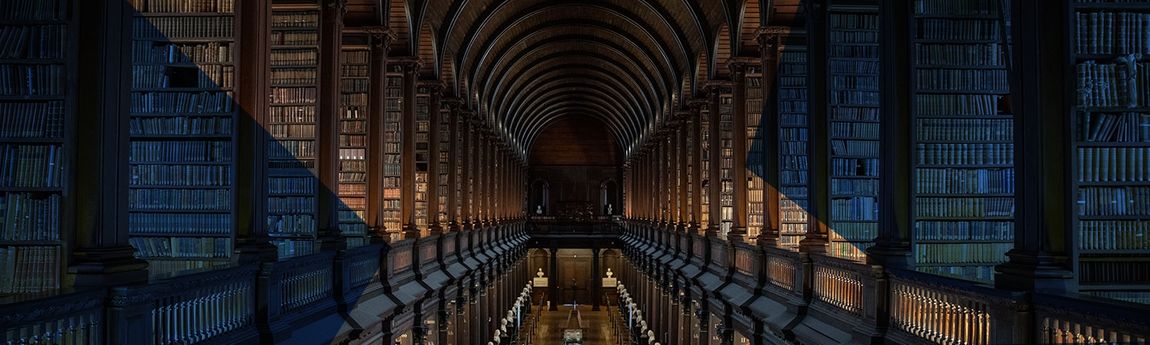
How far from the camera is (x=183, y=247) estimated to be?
6941 millimetres

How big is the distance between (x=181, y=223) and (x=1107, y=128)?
254 inches

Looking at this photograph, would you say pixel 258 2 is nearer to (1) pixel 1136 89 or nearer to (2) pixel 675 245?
(1) pixel 1136 89

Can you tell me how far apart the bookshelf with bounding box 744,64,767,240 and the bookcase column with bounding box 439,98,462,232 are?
20.1ft

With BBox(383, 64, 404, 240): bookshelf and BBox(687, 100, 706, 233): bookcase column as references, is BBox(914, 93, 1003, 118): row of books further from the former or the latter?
BBox(687, 100, 706, 233): bookcase column

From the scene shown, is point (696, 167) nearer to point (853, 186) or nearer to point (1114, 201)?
point (853, 186)

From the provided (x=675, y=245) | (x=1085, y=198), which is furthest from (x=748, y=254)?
(x=675, y=245)

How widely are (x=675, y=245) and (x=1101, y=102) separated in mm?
13352

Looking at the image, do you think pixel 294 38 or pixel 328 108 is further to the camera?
pixel 294 38

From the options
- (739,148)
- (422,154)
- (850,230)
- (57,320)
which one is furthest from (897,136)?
(422,154)

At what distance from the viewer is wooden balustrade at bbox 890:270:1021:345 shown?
13.2 feet

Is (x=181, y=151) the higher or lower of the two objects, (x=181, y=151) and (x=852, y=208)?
the higher

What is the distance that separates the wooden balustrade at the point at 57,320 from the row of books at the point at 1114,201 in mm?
5073

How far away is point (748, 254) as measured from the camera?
32.9ft

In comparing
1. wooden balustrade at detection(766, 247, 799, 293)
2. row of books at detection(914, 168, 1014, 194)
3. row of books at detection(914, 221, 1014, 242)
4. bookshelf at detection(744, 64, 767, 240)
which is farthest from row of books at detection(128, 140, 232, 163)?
bookshelf at detection(744, 64, 767, 240)
